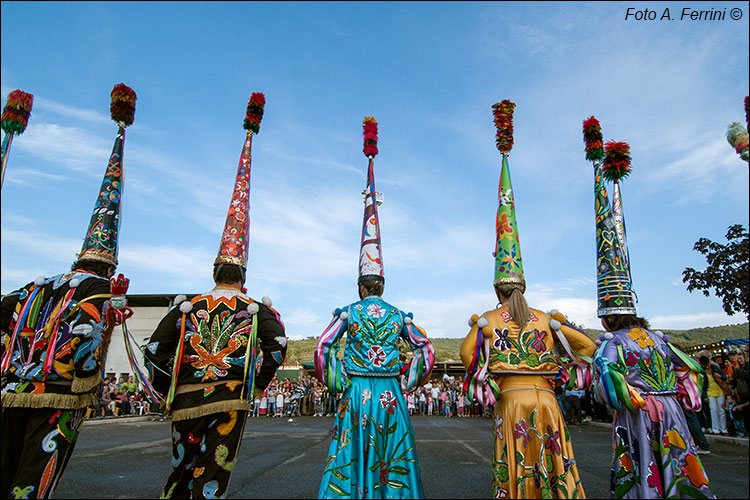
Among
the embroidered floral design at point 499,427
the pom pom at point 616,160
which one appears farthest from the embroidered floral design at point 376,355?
the pom pom at point 616,160

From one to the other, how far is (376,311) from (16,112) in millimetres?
4324

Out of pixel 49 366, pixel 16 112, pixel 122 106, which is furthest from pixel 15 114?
pixel 49 366

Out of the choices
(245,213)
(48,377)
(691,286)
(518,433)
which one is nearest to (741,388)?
(691,286)

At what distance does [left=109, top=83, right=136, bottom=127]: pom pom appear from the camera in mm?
5250

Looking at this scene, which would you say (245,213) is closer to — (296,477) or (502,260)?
(502,260)

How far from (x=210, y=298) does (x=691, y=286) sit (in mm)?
13385

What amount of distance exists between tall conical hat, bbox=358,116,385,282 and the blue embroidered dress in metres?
0.40

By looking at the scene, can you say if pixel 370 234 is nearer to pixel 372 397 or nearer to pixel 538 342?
pixel 372 397

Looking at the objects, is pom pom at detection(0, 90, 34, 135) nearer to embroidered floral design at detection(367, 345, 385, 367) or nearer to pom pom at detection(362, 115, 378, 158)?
pom pom at detection(362, 115, 378, 158)

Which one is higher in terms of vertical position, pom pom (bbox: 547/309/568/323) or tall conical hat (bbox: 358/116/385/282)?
tall conical hat (bbox: 358/116/385/282)

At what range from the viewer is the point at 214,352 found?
3.77 m

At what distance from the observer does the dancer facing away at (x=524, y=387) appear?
373 centimetres

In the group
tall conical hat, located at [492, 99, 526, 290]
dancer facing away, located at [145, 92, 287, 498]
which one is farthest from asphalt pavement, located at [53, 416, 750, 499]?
tall conical hat, located at [492, 99, 526, 290]

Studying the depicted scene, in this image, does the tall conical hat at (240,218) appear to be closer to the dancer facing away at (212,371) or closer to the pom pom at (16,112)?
the dancer facing away at (212,371)
